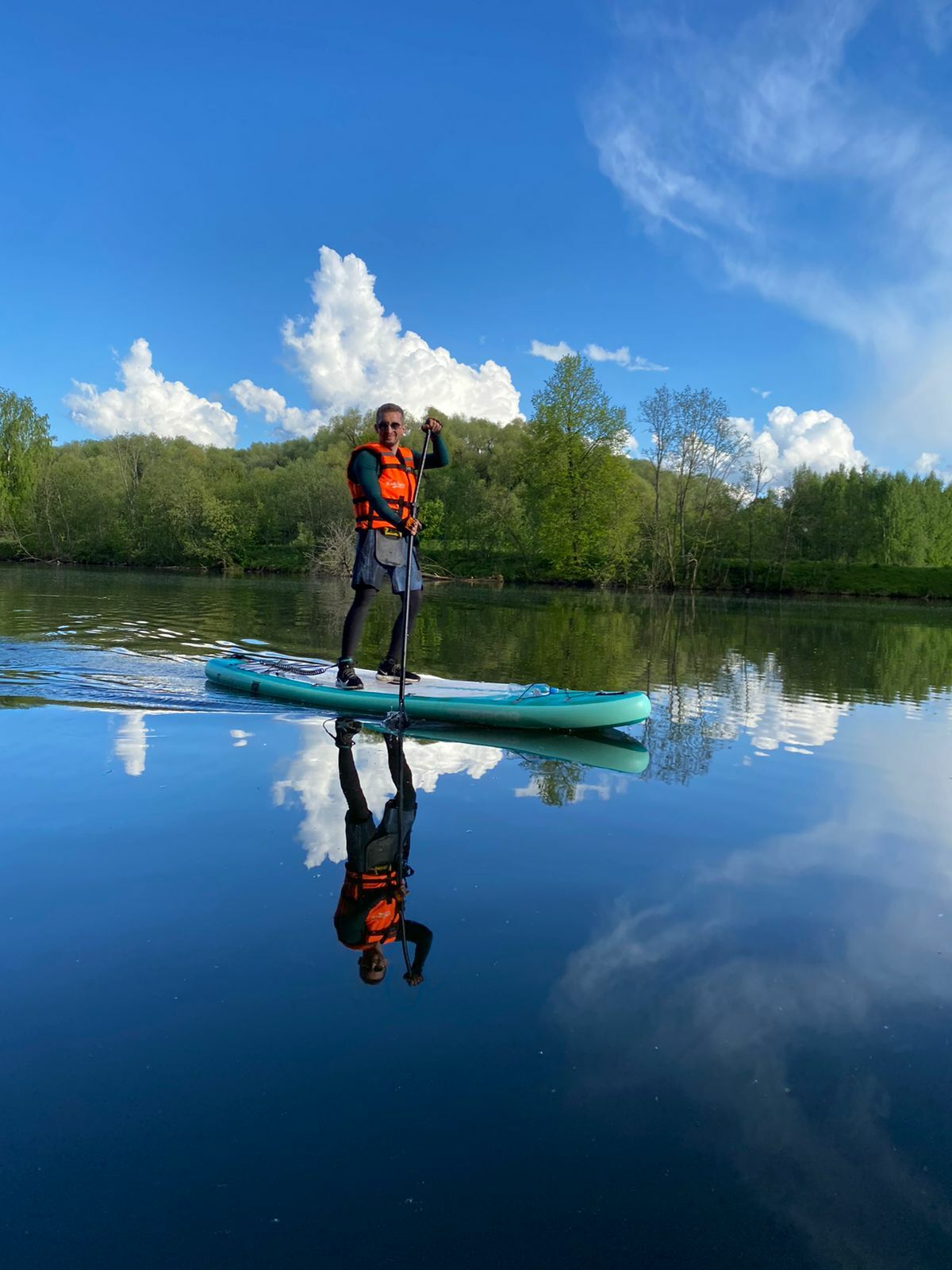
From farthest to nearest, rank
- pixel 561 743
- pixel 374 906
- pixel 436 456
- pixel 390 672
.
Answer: pixel 436 456 < pixel 390 672 < pixel 561 743 < pixel 374 906

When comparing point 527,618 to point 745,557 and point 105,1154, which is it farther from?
point 745,557

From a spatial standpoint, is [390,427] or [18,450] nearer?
[390,427]

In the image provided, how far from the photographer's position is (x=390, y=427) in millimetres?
8172

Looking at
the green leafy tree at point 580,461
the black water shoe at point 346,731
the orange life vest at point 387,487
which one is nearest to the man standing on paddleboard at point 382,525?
the orange life vest at point 387,487

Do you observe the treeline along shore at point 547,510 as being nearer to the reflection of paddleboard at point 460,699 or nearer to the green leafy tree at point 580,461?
the green leafy tree at point 580,461

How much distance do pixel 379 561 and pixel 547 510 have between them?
4091 centimetres

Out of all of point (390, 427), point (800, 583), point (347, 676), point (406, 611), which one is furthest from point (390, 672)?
point (800, 583)

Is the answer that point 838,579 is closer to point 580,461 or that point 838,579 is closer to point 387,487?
point 580,461

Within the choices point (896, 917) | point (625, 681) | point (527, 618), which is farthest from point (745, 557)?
point (896, 917)

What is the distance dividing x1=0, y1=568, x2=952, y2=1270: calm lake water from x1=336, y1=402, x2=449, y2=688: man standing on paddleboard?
6.94ft

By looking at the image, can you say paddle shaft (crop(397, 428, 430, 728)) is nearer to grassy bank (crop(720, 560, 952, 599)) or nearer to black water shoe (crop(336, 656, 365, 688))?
black water shoe (crop(336, 656, 365, 688))

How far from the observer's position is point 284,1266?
5.65ft

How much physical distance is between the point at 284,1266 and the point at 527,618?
2021 cm

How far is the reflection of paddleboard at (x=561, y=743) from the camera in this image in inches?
253
